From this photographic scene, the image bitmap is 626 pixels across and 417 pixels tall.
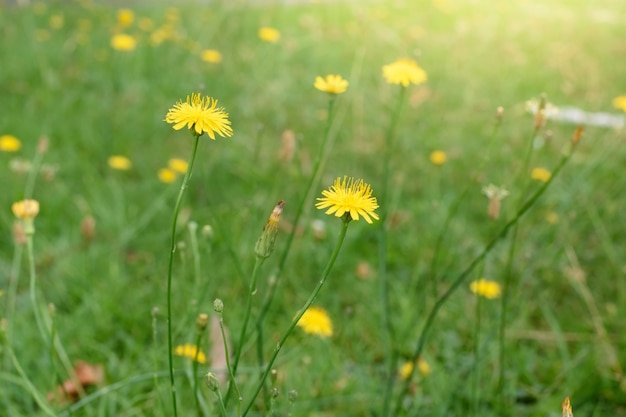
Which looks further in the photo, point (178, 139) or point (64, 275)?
point (178, 139)

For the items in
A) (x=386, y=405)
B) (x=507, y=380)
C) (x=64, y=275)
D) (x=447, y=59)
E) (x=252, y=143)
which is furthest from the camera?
(x=447, y=59)

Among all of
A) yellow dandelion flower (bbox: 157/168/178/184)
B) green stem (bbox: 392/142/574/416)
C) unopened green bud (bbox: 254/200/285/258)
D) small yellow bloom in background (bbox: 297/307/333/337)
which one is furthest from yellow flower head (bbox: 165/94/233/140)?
yellow dandelion flower (bbox: 157/168/178/184)

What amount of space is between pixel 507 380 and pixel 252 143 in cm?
148

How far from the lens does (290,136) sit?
1.28m

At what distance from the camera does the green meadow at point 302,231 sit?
1311 millimetres

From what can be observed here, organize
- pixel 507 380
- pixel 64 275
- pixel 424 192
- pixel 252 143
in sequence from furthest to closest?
pixel 252 143 → pixel 424 192 → pixel 64 275 → pixel 507 380

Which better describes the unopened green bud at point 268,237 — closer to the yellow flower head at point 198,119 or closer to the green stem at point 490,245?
the yellow flower head at point 198,119

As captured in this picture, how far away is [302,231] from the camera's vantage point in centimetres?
206

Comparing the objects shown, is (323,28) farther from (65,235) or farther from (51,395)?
(51,395)

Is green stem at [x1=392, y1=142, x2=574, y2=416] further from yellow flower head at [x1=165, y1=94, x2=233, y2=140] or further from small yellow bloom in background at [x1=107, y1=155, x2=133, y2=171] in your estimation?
small yellow bloom in background at [x1=107, y1=155, x2=133, y2=171]

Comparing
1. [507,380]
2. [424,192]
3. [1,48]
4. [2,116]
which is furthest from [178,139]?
[507,380]

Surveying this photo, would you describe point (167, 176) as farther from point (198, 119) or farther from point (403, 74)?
point (198, 119)

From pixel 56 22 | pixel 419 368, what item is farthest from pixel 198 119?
pixel 56 22

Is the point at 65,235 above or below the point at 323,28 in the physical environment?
below
